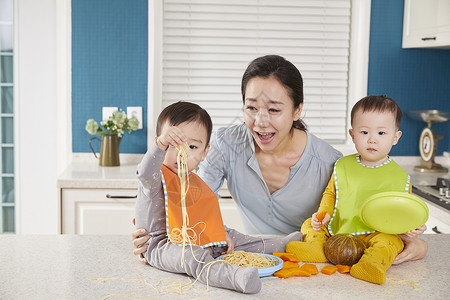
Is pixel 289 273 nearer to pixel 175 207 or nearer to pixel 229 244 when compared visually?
pixel 229 244

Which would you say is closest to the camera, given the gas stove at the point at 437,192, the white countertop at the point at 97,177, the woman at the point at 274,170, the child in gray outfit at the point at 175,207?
the child in gray outfit at the point at 175,207

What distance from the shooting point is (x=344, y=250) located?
58.6 inches

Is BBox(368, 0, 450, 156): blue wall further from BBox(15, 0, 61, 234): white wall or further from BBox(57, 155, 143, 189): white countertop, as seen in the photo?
BBox(15, 0, 61, 234): white wall

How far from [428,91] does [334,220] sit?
89.1 inches

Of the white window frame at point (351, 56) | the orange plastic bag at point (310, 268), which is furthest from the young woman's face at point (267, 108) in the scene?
the white window frame at point (351, 56)

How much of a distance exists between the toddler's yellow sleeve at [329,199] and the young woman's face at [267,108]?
0.23 meters

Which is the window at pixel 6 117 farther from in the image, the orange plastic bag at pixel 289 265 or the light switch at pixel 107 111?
the orange plastic bag at pixel 289 265

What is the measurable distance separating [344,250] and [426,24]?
2.29 m

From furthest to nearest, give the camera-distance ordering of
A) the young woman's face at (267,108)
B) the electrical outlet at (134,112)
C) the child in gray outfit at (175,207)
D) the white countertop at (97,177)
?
the electrical outlet at (134,112), the white countertop at (97,177), the young woman's face at (267,108), the child in gray outfit at (175,207)

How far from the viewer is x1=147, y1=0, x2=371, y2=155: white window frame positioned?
349cm

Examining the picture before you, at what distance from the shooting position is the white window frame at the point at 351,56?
3492 mm

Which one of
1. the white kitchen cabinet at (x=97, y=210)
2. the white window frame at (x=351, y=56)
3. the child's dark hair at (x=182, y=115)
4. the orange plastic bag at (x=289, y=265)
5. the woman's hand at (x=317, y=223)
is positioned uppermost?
the white window frame at (x=351, y=56)

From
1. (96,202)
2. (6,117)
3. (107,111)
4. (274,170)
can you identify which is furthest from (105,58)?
(274,170)

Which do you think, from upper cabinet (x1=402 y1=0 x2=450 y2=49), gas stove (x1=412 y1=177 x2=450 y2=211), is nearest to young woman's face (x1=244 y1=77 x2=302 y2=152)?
gas stove (x1=412 y1=177 x2=450 y2=211)
